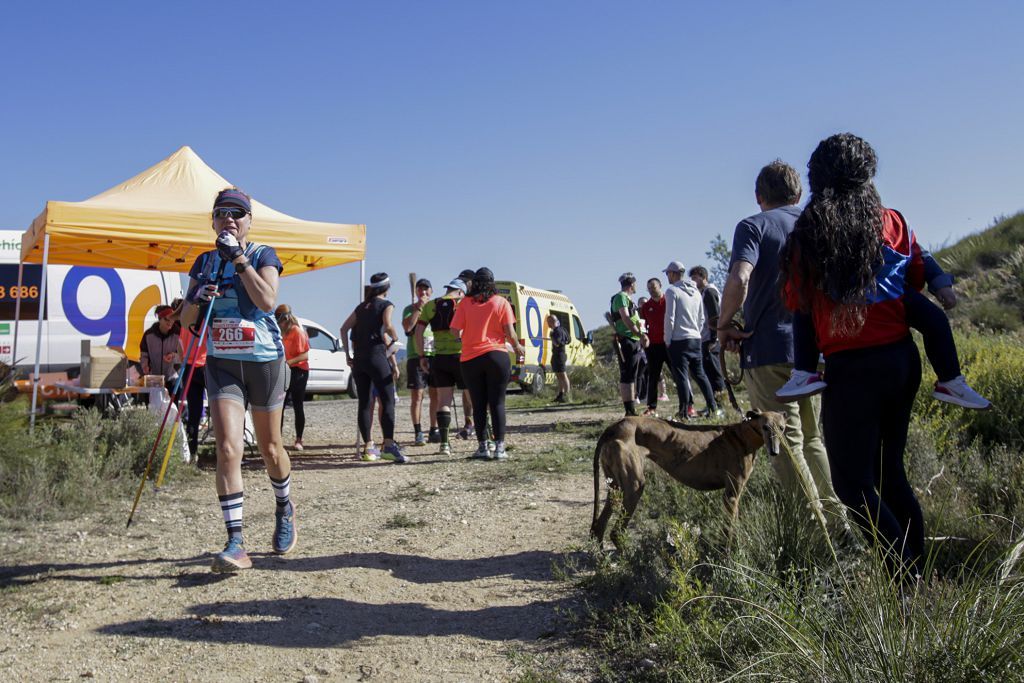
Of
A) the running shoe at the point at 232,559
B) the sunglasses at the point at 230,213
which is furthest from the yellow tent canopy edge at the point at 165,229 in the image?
the running shoe at the point at 232,559

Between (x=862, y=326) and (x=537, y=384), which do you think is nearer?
(x=862, y=326)

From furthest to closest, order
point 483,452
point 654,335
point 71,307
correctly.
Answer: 1. point 71,307
2. point 654,335
3. point 483,452

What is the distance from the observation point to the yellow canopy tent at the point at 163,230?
9492mm

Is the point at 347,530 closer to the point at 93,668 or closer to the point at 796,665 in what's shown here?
the point at 93,668

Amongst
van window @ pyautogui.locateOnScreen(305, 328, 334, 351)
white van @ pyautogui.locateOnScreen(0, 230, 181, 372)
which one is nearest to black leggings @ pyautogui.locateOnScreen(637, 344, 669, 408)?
white van @ pyautogui.locateOnScreen(0, 230, 181, 372)

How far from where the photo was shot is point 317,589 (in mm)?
4637

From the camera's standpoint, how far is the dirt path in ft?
12.1

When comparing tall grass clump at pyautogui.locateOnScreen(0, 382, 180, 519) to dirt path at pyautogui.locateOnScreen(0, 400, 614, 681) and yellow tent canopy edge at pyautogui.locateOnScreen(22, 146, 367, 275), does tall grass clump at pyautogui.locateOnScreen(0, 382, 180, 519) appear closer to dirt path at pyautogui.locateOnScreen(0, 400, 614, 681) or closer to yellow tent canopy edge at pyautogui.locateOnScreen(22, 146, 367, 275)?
dirt path at pyautogui.locateOnScreen(0, 400, 614, 681)

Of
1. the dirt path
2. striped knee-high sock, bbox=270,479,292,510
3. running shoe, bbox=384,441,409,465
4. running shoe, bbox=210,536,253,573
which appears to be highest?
striped knee-high sock, bbox=270,479,292,510

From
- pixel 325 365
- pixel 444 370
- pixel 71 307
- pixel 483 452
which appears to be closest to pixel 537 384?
pixel 325 365

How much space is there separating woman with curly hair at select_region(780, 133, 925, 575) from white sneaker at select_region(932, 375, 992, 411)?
10 centimetres

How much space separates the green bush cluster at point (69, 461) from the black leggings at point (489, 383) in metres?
2.79

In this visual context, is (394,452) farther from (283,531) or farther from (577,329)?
(577,329)

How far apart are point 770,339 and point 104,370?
8.05 m
